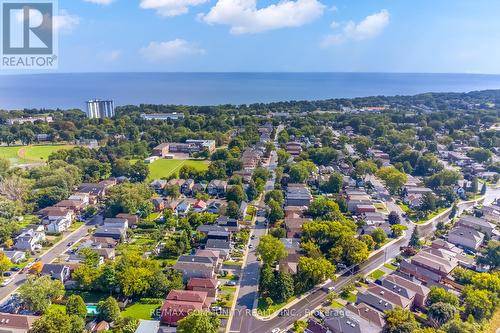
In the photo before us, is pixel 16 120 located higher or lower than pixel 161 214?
higher

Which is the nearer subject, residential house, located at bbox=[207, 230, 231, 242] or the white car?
the white car

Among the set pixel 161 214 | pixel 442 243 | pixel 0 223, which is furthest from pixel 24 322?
pixel 442 243

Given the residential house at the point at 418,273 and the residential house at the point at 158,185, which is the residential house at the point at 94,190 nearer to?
the residential house at the point at 158,185

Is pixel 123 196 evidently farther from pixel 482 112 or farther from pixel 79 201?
pixel 482 112

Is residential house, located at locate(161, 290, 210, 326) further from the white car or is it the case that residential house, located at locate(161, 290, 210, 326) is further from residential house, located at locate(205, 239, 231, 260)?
the white car

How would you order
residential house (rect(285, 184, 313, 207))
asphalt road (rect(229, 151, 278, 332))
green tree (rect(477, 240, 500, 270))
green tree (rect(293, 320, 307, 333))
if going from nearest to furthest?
green tree (rect(293, 320, 307, 333)) < asphalt road (rect(229, 151, 278, 332)) < green tree (rect(477, 240, 500, 270)) < residential house (rect(285, 184, 313, 207))

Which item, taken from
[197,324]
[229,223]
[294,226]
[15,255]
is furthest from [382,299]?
[15,255]

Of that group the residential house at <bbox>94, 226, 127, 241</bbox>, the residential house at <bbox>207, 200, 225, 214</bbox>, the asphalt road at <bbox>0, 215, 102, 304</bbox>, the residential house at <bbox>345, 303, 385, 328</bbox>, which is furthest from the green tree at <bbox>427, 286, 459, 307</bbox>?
the asphalt road at <bbox>0, 215, 102, 304</bbox>
